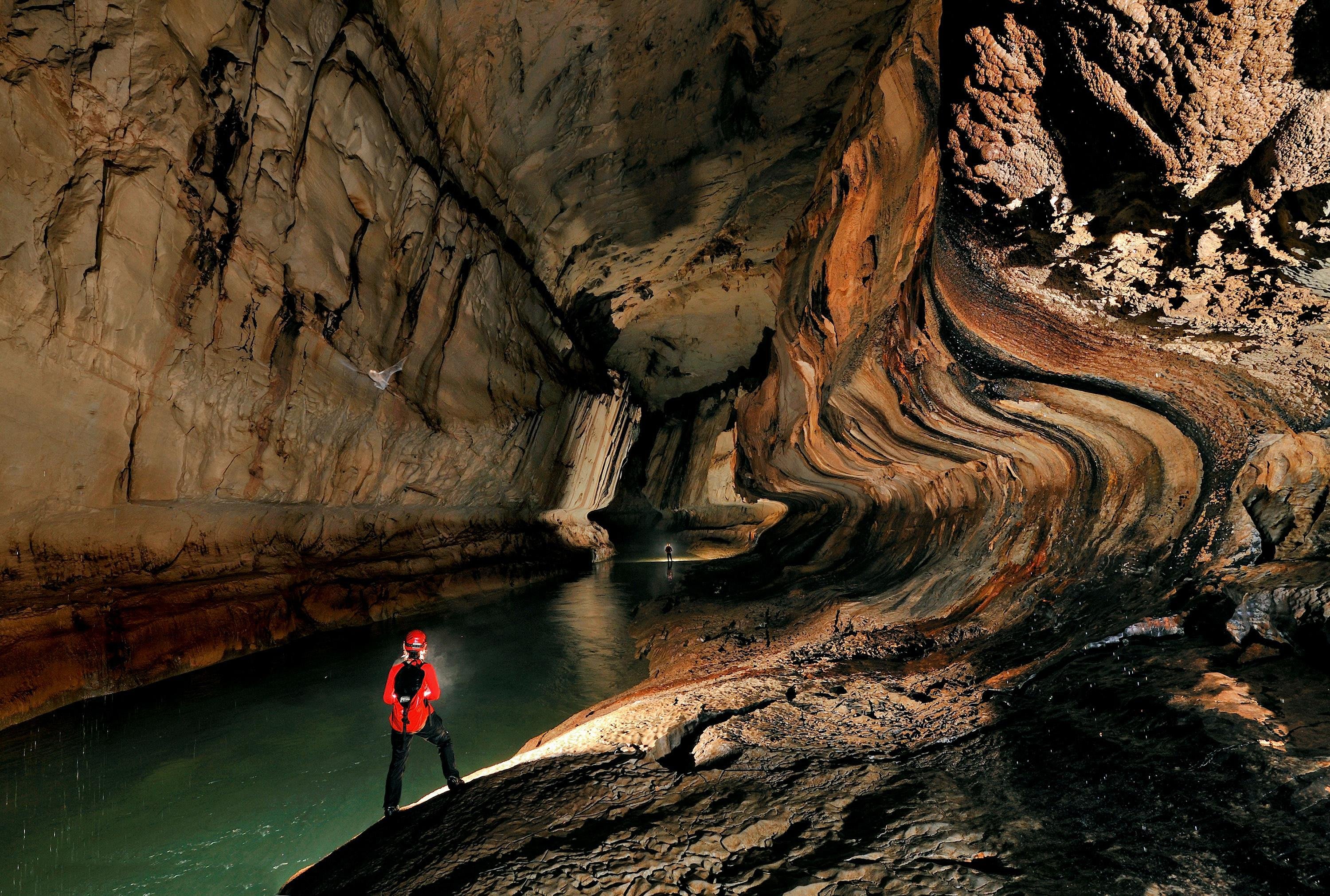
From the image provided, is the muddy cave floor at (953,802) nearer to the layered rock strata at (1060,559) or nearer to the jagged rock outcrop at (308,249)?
the layered rock strata at (1060,559)

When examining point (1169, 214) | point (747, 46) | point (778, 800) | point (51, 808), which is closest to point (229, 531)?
point (51, 808)

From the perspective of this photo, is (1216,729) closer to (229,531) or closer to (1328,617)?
(1328,617)

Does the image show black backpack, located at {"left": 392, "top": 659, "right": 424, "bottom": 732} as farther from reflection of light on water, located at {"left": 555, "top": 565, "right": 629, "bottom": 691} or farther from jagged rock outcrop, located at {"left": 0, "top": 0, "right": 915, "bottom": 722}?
jagged rock outcrop, located at {"left": 0, "top": 0, "right": 915, "bottom": 722}

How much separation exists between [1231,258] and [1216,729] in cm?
205

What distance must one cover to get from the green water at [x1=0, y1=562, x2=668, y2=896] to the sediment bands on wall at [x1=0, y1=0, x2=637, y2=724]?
0.89 metres

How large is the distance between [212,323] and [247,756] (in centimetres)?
559

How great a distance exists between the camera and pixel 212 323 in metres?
8.03

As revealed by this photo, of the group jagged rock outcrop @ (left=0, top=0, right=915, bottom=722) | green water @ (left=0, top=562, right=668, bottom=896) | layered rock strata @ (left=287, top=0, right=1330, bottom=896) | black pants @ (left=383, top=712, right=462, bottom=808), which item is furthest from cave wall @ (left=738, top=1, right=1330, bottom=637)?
green water @ (left=0, top=562, right=668, bottom=896)

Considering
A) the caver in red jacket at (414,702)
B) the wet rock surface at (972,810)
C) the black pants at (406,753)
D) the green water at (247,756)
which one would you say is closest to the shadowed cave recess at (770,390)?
the wet rock surface at (972,810)

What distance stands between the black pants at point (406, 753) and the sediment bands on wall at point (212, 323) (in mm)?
4938

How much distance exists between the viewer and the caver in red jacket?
4.16m

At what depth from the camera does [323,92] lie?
26.0 ft

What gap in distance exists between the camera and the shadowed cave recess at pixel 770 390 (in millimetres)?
2400

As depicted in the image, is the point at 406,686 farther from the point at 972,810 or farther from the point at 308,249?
the point at 308,249
